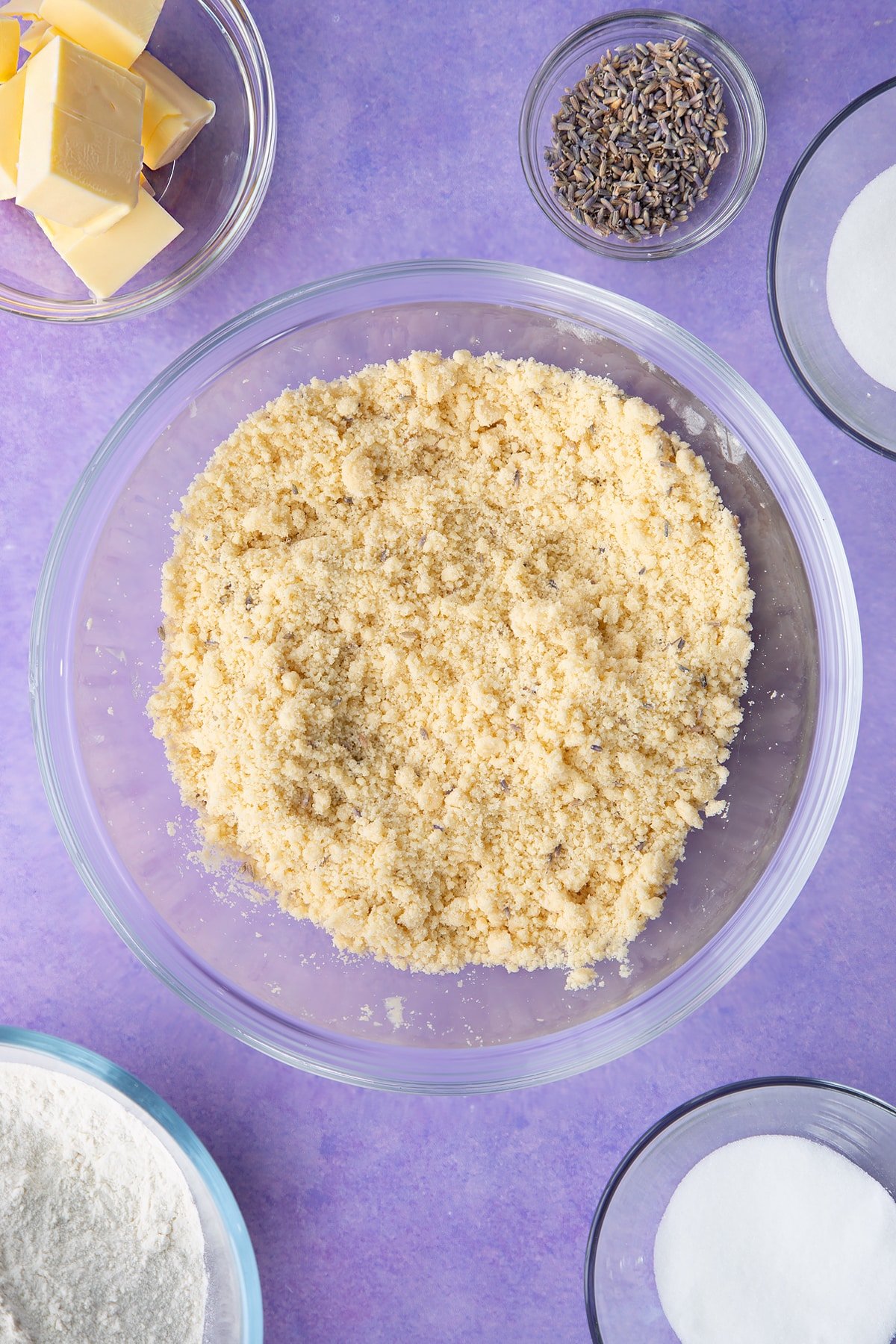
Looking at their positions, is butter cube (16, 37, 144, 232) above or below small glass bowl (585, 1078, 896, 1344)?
above

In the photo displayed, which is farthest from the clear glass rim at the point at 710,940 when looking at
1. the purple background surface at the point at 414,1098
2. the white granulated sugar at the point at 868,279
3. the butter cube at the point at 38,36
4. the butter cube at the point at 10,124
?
the butter cube at the point at 38,36

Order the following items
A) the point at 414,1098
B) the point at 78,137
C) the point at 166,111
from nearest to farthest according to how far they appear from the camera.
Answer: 1. the point at 78,137
2. the point at 166,111
3. the point at 414,1098

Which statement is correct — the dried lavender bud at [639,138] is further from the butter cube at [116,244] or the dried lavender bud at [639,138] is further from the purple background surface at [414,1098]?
the butter cube at [116,244]

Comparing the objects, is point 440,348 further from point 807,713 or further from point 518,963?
point 518,963

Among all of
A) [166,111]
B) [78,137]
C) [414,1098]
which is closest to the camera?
[78,137]

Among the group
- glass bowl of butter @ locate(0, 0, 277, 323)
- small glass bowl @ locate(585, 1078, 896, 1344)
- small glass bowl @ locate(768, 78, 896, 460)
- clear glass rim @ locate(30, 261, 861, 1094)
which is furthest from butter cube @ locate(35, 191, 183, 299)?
small glass bowl @ locate(585, 1078, 896, 1344)

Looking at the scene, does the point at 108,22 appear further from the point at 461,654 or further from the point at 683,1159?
the point at 683,1159

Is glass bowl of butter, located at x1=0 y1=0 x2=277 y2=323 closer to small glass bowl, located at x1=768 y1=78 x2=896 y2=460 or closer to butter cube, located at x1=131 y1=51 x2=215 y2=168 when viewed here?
butter cube, located at x1=131 y1=51 x2=215 y2=168

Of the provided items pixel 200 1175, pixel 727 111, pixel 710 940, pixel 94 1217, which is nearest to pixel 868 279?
pixel 727 111
